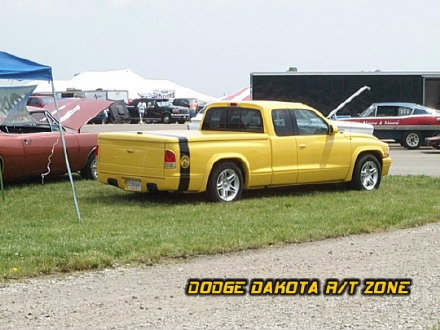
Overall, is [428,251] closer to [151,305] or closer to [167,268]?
[167,268]

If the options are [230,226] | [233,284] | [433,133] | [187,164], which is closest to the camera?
[233,284]

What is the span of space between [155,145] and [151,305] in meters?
5.54

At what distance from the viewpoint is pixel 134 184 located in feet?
40.0

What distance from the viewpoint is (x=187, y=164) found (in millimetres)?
11867

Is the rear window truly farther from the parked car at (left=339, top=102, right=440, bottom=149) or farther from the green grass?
the parked car at (left=339, top=102, right=440, bottom=149)

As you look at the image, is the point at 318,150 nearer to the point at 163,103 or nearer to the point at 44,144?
the point at 44,144

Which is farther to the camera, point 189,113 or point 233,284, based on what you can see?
point 189,113

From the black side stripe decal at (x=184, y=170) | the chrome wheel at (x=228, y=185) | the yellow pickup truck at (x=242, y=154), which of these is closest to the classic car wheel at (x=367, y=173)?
the yellow pickup truck at (x=242, y=154)

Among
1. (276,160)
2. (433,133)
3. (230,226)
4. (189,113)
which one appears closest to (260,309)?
(230,226)

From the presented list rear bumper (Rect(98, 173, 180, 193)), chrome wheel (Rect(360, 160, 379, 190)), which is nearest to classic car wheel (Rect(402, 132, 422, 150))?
chrome wheel (Rect(360, 160, 379, 190))

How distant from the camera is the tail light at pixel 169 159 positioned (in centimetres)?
1175

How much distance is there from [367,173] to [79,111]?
592 centimetres

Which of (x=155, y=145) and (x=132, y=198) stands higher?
(x=155, y=145)

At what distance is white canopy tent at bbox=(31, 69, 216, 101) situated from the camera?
6656cm
